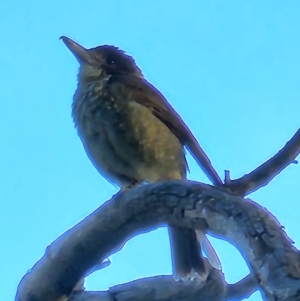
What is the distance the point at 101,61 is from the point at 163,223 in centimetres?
221

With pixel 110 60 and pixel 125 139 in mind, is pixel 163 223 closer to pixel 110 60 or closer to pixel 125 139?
pixel 125 139

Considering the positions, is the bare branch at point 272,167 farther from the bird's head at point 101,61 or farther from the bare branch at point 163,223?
the bird's head at point 101,61

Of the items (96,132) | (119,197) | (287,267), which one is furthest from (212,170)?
(287,267)

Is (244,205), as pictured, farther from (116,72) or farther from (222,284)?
(116,72)

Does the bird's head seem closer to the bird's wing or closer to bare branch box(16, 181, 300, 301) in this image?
the bird's wing

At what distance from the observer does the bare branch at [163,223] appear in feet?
4.46

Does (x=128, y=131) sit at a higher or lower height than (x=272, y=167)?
higher

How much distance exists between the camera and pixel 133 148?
139 inches

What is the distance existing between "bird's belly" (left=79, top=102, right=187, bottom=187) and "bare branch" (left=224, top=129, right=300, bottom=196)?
1.32 metres

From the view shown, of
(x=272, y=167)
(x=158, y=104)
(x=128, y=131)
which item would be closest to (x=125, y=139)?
(x=128, y=131)

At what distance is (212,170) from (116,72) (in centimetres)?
151

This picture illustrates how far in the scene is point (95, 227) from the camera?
1.99 m

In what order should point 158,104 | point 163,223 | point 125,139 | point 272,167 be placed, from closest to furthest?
1. point 163,223
2. point 272,167
3. point 125,139
4. point 158,104

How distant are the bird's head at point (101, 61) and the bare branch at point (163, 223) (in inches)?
75.9
